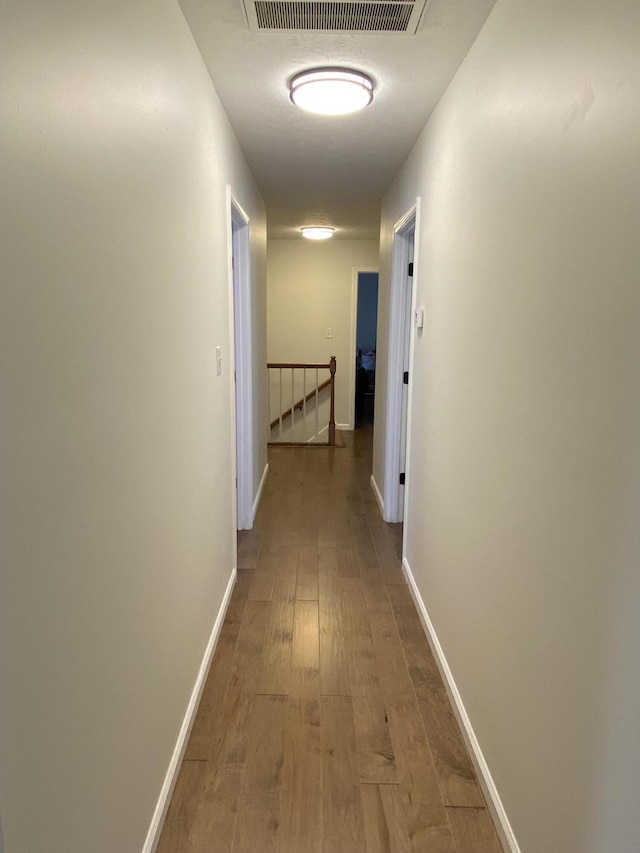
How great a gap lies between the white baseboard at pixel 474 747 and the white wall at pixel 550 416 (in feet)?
0.14

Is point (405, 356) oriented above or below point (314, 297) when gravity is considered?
below

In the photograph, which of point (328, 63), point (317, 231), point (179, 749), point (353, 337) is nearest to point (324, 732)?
point (179, 749)

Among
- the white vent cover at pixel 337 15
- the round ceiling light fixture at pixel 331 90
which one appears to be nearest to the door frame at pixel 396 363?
the round ceiling light fixture at pixel 331 90

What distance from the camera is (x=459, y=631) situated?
2020 millimetres

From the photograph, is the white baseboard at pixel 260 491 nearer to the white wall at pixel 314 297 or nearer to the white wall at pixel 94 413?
the white wall at pixel 94 413

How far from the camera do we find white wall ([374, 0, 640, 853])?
978mm

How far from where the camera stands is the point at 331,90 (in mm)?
2189

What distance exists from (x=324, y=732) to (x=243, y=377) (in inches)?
91.4

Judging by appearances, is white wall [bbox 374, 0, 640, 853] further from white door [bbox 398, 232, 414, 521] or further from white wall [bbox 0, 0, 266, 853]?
white door [bbox 398, 232, 414, 521]

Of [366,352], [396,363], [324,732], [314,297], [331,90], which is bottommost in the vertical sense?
[324,732]

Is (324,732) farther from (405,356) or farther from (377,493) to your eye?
(377,493)

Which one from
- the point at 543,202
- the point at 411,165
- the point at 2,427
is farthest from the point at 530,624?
the point at 411,165

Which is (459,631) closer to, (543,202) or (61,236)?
(543,202)

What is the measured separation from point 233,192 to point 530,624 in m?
2.40
